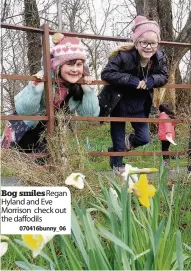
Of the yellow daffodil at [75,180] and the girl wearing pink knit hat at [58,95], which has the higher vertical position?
the girl wearing pink knit hat at [58,95]

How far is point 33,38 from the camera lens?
10555 millimetres

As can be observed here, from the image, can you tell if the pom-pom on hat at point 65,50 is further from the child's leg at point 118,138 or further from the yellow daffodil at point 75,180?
the yellow daffodil at point 75,180

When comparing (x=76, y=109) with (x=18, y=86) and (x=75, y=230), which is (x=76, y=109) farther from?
(x=18, y=86)

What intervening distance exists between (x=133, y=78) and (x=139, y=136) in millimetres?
598

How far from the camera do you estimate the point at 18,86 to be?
11.2 meters

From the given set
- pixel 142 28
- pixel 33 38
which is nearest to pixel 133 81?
pixel 142 28

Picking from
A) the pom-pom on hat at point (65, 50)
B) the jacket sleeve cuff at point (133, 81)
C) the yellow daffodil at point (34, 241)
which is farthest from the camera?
the jacket sleeve cuff at point (133, 81)

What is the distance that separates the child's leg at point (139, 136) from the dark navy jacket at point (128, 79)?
0.67ft

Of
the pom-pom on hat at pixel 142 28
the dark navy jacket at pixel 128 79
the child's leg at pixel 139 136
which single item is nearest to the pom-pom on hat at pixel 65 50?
the dark navy jacket at pixel 128 79

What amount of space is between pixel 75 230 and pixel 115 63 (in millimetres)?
2306

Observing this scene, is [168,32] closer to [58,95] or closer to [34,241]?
[58,95]

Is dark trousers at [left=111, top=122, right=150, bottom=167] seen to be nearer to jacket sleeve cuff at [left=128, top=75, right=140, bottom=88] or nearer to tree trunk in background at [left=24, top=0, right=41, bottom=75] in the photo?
jacket sleeve cuff at [left=128, top=75, right=140, bottom=88]
